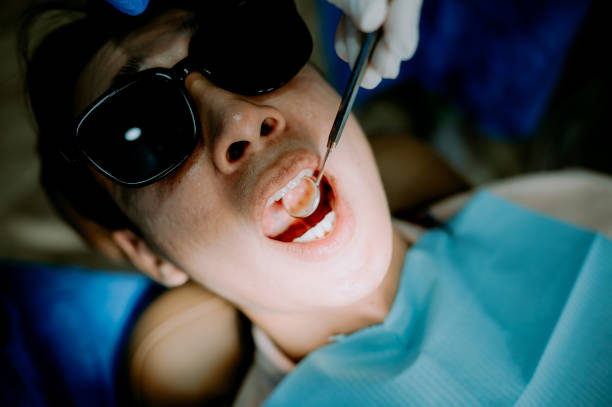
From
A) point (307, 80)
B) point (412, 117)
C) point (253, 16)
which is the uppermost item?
point (253, 16)

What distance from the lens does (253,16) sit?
691mm

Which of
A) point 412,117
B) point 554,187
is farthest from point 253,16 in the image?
point 412,117

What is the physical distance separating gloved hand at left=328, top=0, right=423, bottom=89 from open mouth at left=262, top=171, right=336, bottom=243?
0.25 m

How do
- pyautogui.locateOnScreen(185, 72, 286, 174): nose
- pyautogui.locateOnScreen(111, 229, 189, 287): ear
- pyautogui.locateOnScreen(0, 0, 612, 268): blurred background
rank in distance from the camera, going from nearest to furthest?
pyautogui.locateOnScreen(185, 72, 286, 174): nose → pyautogui.locateOnScreen(111, 229, 189, 287): ear → pyautogui.locateOnScreen(0, 0, 612, 268): blurred background

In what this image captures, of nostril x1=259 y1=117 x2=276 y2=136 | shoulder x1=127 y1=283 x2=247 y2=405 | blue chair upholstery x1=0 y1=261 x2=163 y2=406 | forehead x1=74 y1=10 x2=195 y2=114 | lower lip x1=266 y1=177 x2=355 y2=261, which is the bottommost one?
blue chair upholstery x1=0 y1=261 x2=163 y2=406

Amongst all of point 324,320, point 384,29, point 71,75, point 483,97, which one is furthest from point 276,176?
point 483,97

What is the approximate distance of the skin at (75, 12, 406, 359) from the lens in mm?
647

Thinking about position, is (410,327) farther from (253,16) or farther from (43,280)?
(43,280)

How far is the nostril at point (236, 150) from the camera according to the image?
666 mm

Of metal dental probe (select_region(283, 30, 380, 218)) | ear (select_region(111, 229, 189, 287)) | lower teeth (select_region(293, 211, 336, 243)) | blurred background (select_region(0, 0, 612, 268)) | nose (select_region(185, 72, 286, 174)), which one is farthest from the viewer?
blurred background (select_region(0, 0, 612, 268))

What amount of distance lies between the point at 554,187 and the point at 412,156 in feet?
1.54

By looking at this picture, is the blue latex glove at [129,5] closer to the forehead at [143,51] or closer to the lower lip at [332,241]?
the forehead at [143,51]

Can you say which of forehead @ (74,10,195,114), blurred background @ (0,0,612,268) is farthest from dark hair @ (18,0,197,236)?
blurred background @ (0,0,612,268)

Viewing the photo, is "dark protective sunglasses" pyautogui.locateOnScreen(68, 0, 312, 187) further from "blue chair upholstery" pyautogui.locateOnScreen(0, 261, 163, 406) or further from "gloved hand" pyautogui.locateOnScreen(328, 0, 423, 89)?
"blue chair upholstery" pyautogui.locateOnScreen(0, 261, 163, 406)
